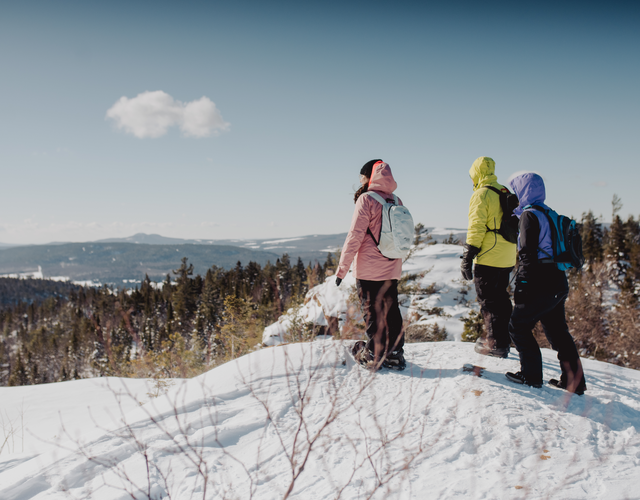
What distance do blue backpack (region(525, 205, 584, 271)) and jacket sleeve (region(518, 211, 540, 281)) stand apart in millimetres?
81

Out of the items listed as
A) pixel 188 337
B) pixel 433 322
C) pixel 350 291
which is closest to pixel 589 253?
pixel 433 322

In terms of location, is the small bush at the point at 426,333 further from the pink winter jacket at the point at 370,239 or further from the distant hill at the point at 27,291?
the distant hill at the point at 27,291

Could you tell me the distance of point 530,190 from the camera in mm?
2930

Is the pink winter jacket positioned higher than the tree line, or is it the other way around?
the pink winter jacket

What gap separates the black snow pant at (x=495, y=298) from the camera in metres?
3.36

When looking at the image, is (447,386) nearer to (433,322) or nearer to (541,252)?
(541,252)

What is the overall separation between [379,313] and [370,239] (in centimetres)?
75

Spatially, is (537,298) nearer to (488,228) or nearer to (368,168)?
(488,228)

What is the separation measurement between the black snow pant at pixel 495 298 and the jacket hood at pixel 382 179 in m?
1.29

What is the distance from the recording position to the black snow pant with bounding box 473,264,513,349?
11.0ft

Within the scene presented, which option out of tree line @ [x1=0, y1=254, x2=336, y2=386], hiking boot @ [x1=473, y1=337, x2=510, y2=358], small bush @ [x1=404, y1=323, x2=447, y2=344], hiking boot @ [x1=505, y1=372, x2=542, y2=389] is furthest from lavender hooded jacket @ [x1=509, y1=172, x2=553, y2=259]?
tree line @ [x1=0, y1=254, x2=336, y2=386]

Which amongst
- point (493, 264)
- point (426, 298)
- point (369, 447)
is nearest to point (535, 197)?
point (493, 264)

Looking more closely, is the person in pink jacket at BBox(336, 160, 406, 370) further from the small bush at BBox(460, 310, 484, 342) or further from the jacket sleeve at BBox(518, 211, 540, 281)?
the small bush at BBox(460, 310, 484, 342)

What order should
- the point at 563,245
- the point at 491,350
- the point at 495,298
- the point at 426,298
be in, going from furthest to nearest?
the point at 426,298, the point at 491,350, the point at 495,298, the point at 563,245
